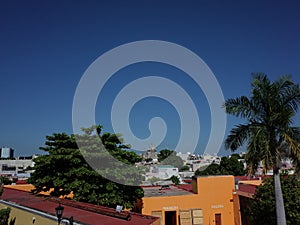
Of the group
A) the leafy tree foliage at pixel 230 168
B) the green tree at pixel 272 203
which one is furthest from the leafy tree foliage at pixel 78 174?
the leafy tree foliage at pixel 230 168

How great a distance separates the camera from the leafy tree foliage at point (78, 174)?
15.5 metres

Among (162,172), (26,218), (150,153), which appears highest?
(150,153)

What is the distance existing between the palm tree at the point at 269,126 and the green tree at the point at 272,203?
2561 mm

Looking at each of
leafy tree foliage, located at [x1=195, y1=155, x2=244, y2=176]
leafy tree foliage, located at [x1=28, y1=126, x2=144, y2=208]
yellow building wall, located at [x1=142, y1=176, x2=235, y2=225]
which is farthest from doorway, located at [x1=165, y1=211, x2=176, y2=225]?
leafy tree foliage, located at [x1=195, y1=155, x2=244, y2=176]

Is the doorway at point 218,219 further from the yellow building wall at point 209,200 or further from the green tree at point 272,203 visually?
the green tree at point 272,203

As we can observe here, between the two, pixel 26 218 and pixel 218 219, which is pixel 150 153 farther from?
pixel 26 218

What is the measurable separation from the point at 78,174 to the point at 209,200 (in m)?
9.64

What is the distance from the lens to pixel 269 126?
10.5 meters

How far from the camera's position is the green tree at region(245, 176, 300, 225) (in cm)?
1253

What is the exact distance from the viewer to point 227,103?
11289 mm

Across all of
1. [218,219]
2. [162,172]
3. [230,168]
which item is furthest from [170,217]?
[162,172]

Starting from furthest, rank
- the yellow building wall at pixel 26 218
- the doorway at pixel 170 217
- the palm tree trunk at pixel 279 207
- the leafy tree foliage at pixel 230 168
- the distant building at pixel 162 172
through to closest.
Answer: the distant building at pixel 162 172 → the leafy tree foliage at pixel 230 168 → the doorway at pixel 170 217 → the palm tree trunk at pixel 279 207 → the yellow building wall at pixel 26 218

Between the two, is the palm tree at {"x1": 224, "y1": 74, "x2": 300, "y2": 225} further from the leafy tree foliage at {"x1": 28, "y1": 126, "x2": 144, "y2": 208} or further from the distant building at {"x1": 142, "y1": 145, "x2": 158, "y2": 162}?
the distant building at {"x1": 142, "y1": 145, "x2": 158, "y2": 162}

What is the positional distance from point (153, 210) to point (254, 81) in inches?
457
